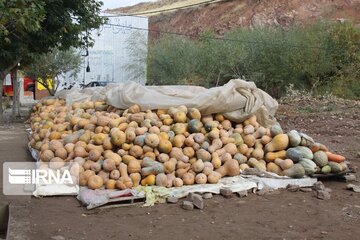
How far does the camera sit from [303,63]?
23.1m

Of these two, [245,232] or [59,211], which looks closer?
[245,232]

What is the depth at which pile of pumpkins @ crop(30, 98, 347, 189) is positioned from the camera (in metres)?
5.66

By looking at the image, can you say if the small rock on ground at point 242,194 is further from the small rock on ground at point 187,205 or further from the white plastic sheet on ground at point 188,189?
the small rock on ground at point 187,205

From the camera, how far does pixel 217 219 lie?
474cm

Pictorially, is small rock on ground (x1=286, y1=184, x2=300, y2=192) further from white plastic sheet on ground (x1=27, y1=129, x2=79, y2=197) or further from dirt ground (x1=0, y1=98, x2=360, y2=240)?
white plastic sheet on ground (x1=27, y1=129, x2=79, y2=197)

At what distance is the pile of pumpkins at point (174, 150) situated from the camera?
18.6ft

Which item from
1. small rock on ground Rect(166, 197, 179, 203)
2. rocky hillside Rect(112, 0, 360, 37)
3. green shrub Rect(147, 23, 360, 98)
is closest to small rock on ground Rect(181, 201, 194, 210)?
small rock on ground Rect(166, 197, 179, 203)

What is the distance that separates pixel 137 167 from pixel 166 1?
65595 millimetres

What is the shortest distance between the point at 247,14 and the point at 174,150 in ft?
125

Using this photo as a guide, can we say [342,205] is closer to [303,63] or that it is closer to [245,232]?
[245,232]

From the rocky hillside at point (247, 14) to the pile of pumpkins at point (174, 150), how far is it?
27.0 meters

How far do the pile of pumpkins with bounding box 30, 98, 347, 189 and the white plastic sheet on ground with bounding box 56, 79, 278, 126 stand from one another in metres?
0.13

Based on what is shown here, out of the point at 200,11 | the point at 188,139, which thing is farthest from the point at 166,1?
the point at 188,139

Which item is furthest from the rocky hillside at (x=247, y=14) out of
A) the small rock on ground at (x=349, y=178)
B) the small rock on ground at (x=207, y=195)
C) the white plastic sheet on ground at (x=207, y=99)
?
the small rock on ground at (x=207, y=195)
